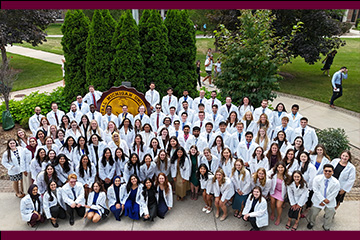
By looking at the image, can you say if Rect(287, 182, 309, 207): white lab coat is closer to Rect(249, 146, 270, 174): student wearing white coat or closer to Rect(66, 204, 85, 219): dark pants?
Rect(249, 146, 270, 174): student wearing white coat

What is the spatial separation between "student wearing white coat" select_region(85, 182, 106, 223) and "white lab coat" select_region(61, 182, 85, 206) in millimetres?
164

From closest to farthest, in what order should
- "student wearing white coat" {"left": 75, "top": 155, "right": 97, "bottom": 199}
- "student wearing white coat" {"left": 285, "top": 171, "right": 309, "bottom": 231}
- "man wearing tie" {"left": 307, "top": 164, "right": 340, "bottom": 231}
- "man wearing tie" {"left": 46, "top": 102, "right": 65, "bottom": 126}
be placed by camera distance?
"man wearing tie" {"left": 307, "top": 164, "right": 340, "bottom": 231} < "student wearing white coat" {"left": 285, "top": 171, "right": 309, "bottom": 231} < "student wearing white coat" {"left": 75, "top": 155, "right": 97, "bottom": 199} < "man wearing tie" {"left": 46, "top": 102, "right": 65, "bottom": 126}

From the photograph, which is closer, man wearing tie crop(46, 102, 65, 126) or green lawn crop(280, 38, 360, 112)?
man wearing tie crop(46, 102, 65, 126)

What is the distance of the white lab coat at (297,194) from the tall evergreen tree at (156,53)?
6.66 metres

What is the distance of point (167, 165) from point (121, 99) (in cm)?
393

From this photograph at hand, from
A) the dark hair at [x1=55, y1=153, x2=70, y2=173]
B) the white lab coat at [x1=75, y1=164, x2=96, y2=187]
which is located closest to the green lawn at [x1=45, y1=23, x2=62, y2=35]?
the dark hair at [x1=55, y1=153, x2=70, y2=173]

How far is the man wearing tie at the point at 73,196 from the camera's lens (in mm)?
6824

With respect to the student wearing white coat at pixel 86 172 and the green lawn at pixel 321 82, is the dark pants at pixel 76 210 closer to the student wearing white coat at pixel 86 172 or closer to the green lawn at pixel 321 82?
the student wearing white coat at pixel 86 172

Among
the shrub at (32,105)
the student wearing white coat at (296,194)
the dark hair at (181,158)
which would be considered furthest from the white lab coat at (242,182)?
the shrub at (32,105)

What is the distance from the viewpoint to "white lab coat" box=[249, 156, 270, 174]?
7184 mm

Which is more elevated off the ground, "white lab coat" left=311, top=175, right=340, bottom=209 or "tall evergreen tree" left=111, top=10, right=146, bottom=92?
"tall evergreen tree" left=111, top=10, right=146, bottom=92

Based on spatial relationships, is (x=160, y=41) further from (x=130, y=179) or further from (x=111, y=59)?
(x=130, y=179)

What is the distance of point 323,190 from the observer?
6426 mm

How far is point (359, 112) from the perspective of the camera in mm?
13281
